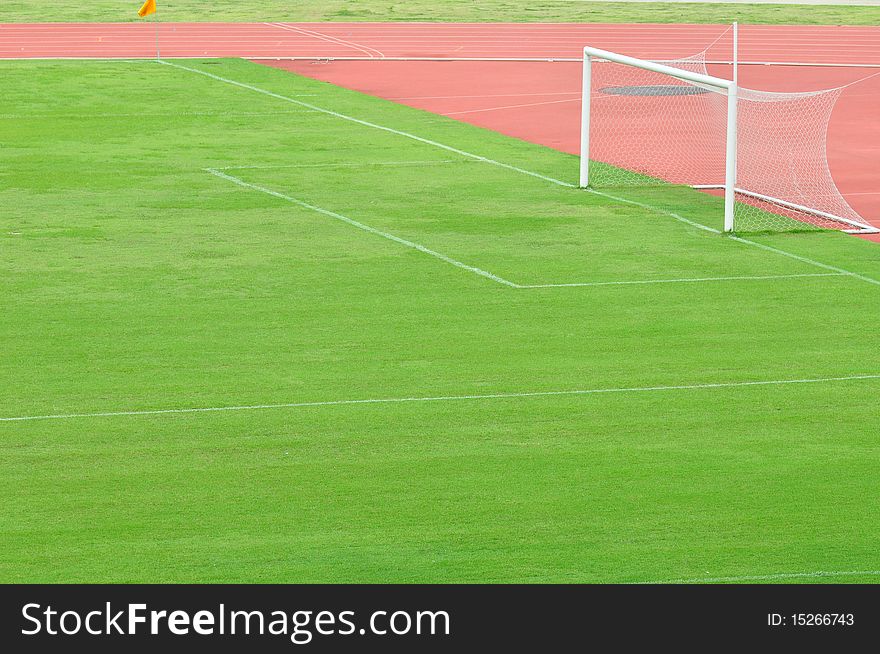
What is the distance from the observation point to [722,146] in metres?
21.9

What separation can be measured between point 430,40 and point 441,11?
25.6 feet

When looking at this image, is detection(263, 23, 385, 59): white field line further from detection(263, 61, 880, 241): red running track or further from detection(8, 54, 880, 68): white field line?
detection(263, 61, 880, 241): red running track

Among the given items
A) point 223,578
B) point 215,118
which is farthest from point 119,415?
point 215,118

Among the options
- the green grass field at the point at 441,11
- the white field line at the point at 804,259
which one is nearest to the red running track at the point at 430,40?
the green grass field at the point at 441,11

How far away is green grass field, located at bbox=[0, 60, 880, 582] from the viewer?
8352 mm

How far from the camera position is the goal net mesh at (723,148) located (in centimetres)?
1784

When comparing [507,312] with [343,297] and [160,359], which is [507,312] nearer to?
[343,297]

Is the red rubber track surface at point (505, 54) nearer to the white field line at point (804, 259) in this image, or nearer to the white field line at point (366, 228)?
the white field line at point (804, 259)

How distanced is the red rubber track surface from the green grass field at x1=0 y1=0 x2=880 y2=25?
1752mm

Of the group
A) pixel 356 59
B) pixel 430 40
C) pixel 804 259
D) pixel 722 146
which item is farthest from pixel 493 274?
pixel 430 40

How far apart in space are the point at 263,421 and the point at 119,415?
3.08 ft

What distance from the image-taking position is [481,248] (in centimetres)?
1568

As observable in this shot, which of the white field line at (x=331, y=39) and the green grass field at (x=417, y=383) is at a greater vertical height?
the white field line at (x=331, y=39)

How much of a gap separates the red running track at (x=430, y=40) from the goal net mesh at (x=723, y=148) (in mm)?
8606
